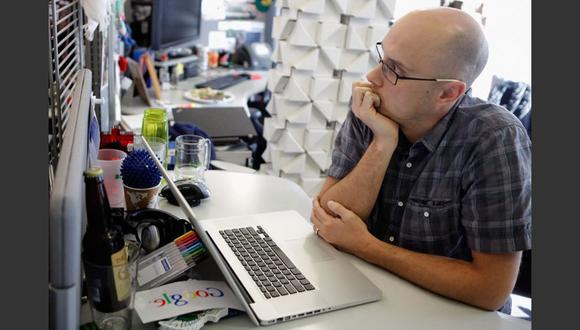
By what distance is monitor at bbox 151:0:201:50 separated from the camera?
9.82 feet

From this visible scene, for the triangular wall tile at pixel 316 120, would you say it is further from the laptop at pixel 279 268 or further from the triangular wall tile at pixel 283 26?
the laptop at pixel 279 268

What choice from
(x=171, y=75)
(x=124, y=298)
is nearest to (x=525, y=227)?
(x=124, y=298)

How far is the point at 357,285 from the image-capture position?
3.53 feet

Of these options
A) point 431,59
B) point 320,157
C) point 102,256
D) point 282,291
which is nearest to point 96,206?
point 102,256

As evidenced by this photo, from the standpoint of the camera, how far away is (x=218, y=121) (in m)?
2.66

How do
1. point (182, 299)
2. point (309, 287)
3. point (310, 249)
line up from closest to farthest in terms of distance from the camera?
point (182, 299)
point (309, 287)
point (310, 249)

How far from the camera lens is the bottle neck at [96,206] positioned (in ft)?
2.50

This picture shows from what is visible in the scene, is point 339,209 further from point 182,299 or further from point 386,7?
point 386,7

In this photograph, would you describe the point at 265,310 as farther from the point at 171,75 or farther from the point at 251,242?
the point at 171,75

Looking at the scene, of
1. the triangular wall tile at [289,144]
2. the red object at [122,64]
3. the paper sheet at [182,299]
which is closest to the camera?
the paper sheet at [182,299]

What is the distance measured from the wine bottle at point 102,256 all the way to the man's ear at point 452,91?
84 centimetres

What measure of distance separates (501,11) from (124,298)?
2678 millimetres

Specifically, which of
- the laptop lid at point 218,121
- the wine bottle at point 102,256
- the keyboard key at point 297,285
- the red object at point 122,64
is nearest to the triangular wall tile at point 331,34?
the laptop lid at point 218,121

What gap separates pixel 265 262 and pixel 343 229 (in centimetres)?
22
